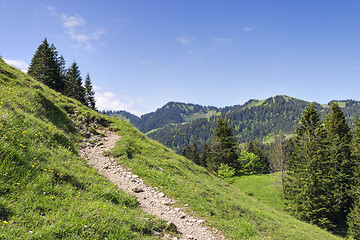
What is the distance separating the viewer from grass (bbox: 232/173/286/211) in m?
42.3

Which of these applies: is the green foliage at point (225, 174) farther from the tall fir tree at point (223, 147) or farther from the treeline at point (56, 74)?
the treeline at point (56, 74)

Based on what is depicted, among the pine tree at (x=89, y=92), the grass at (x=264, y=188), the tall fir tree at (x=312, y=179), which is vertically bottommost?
the grass at (x=264, y=188)

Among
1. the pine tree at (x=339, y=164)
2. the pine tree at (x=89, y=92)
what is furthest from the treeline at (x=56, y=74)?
the pine tree at (x=339, y=164)

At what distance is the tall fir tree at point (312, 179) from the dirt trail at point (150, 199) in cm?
3152

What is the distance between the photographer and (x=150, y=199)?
34.5 ft

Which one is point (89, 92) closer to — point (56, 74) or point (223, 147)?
point (56, 74)

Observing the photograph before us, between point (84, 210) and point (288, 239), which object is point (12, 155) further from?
point (288, 239)

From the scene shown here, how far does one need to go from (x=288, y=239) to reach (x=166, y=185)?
848cm

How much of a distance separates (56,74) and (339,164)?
7111 centimetres

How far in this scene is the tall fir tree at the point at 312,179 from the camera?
101 feet

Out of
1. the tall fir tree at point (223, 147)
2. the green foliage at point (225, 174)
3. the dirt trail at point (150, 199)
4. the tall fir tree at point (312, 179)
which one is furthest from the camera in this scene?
the tall fir tree at point (223, 147)

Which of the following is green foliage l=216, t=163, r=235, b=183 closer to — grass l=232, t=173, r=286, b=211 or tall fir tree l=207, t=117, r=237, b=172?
grass l=232, t=173, r=286, b=211

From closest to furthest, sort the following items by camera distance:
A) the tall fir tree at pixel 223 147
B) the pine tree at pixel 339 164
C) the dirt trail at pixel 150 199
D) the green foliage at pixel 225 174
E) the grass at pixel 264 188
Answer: the dirt trail at pixel 150 199
the pine tree at pixel 339 164
the grass at pixel 264 188
the green foliage at pixel 225 174
the tall fir tree at pixel 223 147

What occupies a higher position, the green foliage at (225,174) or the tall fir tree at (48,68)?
the tall fir tree at (48,68)
